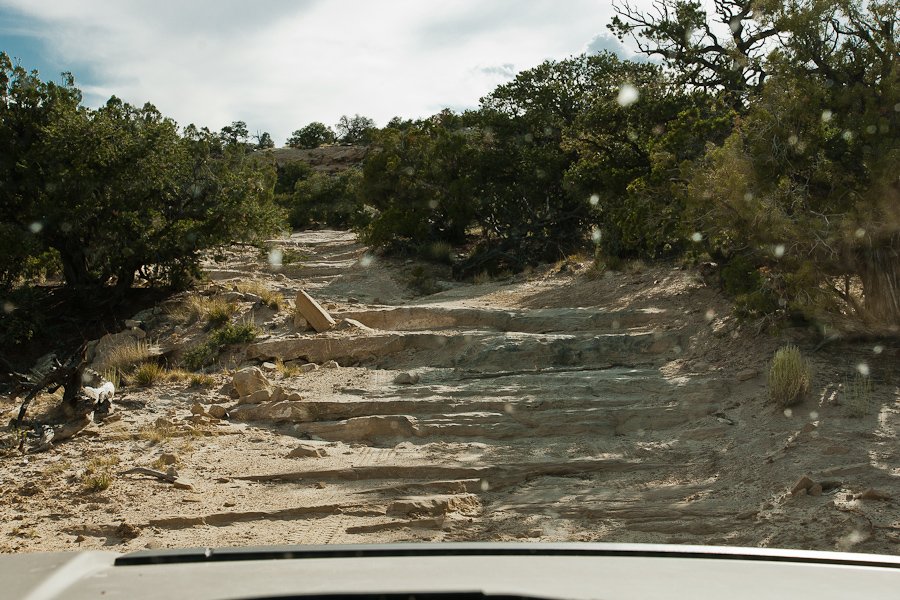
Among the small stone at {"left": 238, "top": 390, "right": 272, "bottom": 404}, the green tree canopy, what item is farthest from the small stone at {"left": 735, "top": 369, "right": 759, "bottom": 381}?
the green tree canopy

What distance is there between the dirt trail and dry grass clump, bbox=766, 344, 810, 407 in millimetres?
137

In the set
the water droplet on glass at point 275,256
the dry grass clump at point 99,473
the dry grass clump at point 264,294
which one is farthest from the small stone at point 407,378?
the water droplet on glass at point 275,256

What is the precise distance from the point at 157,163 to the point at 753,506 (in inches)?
467

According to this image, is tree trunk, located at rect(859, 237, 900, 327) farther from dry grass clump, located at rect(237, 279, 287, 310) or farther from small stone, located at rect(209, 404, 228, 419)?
dry grass clump, located at rect(237, 279, 287, 310)

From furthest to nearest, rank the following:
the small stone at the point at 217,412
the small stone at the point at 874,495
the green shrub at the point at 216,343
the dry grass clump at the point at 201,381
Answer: the green shrub at the point at 216,343 < the dry grass clump at the point at 201,381 < the small stone at the point at 217,412 < the small stone at the point at 874,495

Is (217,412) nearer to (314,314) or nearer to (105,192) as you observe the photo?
(314,314)

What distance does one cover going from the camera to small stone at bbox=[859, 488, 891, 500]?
14.1 feet

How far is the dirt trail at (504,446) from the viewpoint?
454cm

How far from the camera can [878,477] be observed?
4633 millimetres

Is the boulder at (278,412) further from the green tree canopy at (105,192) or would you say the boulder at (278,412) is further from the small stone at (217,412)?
the green tree canopy at (105,192)

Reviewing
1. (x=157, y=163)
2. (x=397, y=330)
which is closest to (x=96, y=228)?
(x=157, y=163)

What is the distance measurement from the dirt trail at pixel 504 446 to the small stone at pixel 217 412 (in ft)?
0.36

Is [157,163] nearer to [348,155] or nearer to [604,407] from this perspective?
[604,407]

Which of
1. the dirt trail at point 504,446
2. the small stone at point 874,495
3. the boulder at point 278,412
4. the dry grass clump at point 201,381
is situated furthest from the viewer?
the dry grass clump at point 201,381
